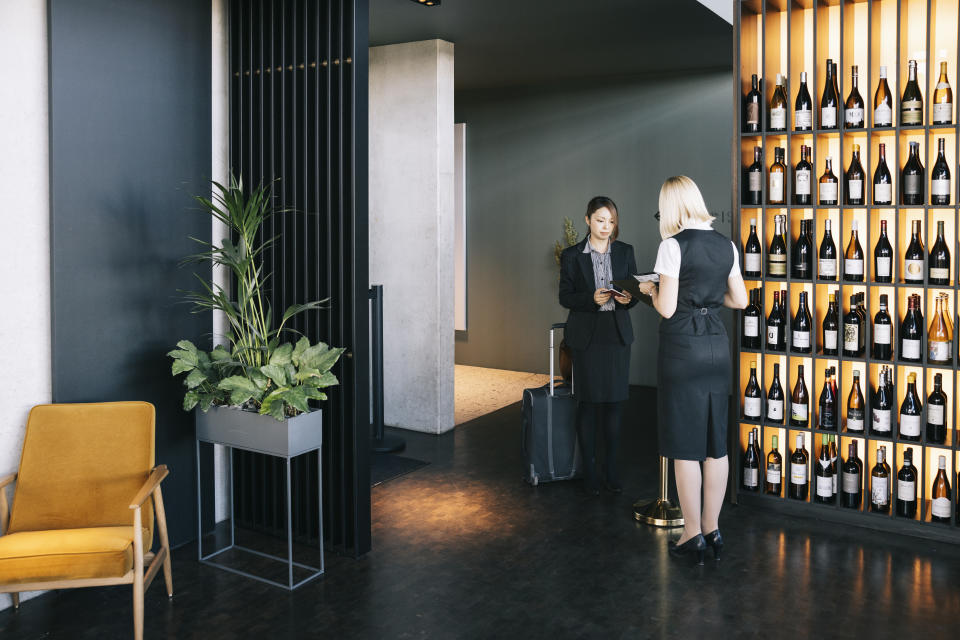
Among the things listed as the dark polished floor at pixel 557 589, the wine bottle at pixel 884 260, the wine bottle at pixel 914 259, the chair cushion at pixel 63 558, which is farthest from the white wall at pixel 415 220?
the chair cushion at pixel 63 558

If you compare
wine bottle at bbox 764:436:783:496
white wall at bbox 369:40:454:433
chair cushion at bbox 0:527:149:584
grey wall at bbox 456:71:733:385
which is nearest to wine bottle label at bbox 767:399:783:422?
wine bottle at bbox 764:436:783:496

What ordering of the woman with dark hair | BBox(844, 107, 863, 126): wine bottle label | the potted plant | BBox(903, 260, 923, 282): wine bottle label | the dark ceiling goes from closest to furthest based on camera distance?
the potted plant < BBox(903, 260, 923, 282): wine bottle label < BBox(844, 107, 863, 126): wine bottle label < the woman with dark hair < the dark ceiling

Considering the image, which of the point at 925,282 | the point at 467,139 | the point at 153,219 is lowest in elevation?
the point at 925,282

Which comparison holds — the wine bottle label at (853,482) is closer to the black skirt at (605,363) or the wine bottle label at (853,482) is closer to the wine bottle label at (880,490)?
the wine bottle label at (880,490)

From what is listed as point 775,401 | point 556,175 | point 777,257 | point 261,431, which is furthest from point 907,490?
point 556,175

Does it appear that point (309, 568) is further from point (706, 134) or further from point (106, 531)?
point (706, 134)

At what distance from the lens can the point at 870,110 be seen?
12.9ft

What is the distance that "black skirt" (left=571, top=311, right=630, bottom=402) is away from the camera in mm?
4316

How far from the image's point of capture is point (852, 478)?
13.1 feet

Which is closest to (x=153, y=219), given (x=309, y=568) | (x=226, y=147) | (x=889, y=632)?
(x=226, y=147)

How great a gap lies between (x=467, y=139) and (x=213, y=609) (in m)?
6.20

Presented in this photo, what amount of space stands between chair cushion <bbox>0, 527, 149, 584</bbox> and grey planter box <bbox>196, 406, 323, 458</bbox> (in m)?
0.64

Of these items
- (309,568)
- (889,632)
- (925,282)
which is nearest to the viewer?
(889,632)

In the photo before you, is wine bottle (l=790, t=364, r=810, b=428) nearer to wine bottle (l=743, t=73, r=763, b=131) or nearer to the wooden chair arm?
wine bottle (l=743, t=73, r=763, b=131)
